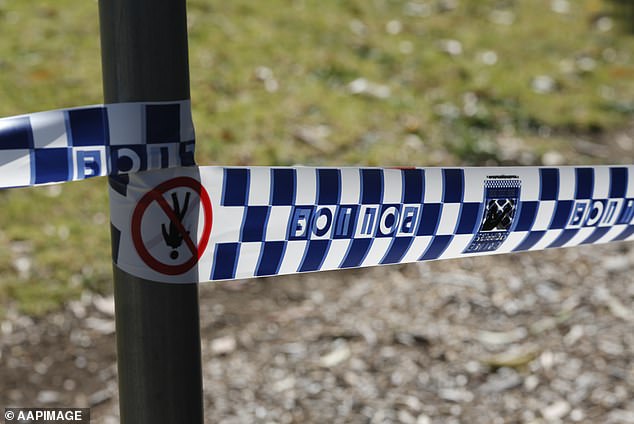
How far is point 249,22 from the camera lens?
18.7ft

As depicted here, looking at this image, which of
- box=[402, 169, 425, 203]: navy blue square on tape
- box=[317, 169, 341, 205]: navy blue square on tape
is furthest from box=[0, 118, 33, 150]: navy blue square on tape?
box=[402, 169, 425, 203]: navy blue square on tape

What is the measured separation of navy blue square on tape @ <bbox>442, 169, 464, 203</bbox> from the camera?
1854 millimetres

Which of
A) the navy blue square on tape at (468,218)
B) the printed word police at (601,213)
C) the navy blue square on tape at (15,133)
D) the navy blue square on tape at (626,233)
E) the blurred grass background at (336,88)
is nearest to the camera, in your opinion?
the navy blue square on tape at (15,133)

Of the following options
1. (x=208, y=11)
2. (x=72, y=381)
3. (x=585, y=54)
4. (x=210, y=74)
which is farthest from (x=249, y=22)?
(x=72, y=381)

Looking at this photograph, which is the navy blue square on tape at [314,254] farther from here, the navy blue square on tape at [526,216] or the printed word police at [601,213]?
the printed word police at [601,213]

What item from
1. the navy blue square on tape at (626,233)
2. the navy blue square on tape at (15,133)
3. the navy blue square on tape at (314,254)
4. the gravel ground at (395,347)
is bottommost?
the gravel ground at (395,347)

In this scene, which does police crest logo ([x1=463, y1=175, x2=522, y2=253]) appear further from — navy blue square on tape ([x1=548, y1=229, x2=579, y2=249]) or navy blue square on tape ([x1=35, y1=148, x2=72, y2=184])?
navy blue square on tape ([x1=35, y1=148, x2=72, y2=184])

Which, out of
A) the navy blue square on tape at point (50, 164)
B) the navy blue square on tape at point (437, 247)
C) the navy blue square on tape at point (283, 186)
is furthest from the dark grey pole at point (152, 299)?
the navy blue square on tape at point (437, 247)

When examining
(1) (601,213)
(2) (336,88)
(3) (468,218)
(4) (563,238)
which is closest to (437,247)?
(3) (468,218)

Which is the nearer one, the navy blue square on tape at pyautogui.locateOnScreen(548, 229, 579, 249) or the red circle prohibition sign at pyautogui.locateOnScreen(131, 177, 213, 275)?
the red circle prohibition sign at pyautogui.locateOnScreen(131, 177, 213, 275)

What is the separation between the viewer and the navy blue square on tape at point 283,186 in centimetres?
163

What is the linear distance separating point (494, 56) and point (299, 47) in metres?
1.36

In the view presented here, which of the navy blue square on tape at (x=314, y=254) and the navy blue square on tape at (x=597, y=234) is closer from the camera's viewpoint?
the navy blue square on tape at (x=314, y=254)

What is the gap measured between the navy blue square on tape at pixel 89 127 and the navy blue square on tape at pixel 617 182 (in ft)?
4.44
